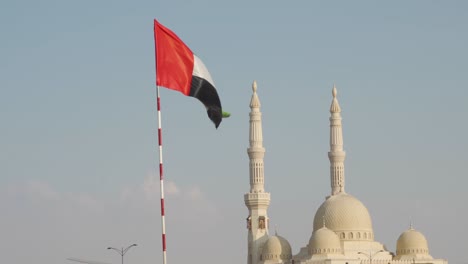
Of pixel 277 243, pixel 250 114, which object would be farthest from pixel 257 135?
pixel 277 243

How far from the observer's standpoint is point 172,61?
40.6 meters

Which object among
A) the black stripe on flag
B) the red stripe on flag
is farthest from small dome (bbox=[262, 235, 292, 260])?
the red stripe on flag

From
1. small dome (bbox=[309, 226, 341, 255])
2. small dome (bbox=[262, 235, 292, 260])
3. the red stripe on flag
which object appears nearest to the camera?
the red stripe on flag

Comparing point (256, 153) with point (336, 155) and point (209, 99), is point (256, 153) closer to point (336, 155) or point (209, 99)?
point (336, 155)

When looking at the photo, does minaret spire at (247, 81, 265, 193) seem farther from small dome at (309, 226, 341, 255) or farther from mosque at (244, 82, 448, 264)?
small dome at (309, 226, 341, 255)

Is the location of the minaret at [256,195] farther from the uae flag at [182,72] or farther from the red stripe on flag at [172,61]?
the red stripe on flag at [172,61]

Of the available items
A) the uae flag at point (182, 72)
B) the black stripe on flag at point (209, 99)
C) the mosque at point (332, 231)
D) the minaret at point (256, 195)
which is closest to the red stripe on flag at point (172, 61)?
the uae flag at point (182, 72)

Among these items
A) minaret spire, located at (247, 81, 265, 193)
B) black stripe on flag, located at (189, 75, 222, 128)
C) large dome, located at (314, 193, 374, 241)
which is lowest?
black stripe on flag, located at (189, 75, 222, 128)

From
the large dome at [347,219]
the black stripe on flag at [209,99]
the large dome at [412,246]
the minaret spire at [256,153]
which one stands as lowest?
the black stripe on flag at [209,99]

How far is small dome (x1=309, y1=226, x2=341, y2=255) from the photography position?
123812 mm

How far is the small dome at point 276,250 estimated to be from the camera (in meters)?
127

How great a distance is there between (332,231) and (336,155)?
7.98 meters

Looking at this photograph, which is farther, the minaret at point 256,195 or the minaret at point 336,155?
the minaret at point 336,155

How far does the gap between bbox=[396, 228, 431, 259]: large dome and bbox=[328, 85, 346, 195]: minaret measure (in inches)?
334
